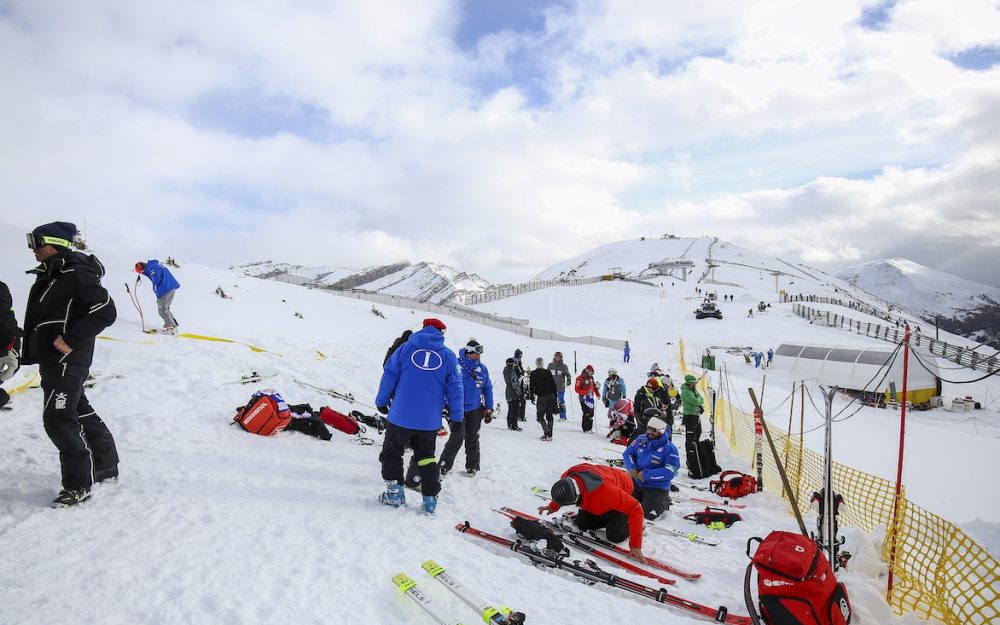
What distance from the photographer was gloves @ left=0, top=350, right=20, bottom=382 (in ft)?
13.3

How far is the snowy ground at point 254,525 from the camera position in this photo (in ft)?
9.67

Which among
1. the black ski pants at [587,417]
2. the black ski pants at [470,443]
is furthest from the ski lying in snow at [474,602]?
the black ski pants at [587,417]

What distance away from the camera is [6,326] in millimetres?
4043

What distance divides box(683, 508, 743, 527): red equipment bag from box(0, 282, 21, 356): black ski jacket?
7.05m

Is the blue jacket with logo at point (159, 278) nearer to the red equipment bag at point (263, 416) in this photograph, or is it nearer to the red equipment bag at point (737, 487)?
the red equipment bag at point (263, 416)

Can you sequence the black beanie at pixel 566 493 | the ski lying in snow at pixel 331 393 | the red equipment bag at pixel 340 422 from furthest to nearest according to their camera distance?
the ski lying in snow at pixel 331 393 < the red equipment bag at pixel 340 422 < the black beanie at pixel 566 493

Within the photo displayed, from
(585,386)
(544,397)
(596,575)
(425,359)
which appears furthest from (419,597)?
(585,386)

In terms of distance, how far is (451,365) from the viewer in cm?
489

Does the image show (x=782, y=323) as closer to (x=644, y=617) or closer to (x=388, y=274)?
(x=644, y=617)

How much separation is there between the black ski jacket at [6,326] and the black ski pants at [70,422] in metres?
0.63

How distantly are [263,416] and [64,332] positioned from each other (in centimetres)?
296

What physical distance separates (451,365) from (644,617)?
2634 millimetres

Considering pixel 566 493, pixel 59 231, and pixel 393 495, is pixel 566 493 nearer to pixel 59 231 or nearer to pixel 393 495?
pixel 393 495

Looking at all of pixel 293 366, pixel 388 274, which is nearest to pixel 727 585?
pixel 293 366
